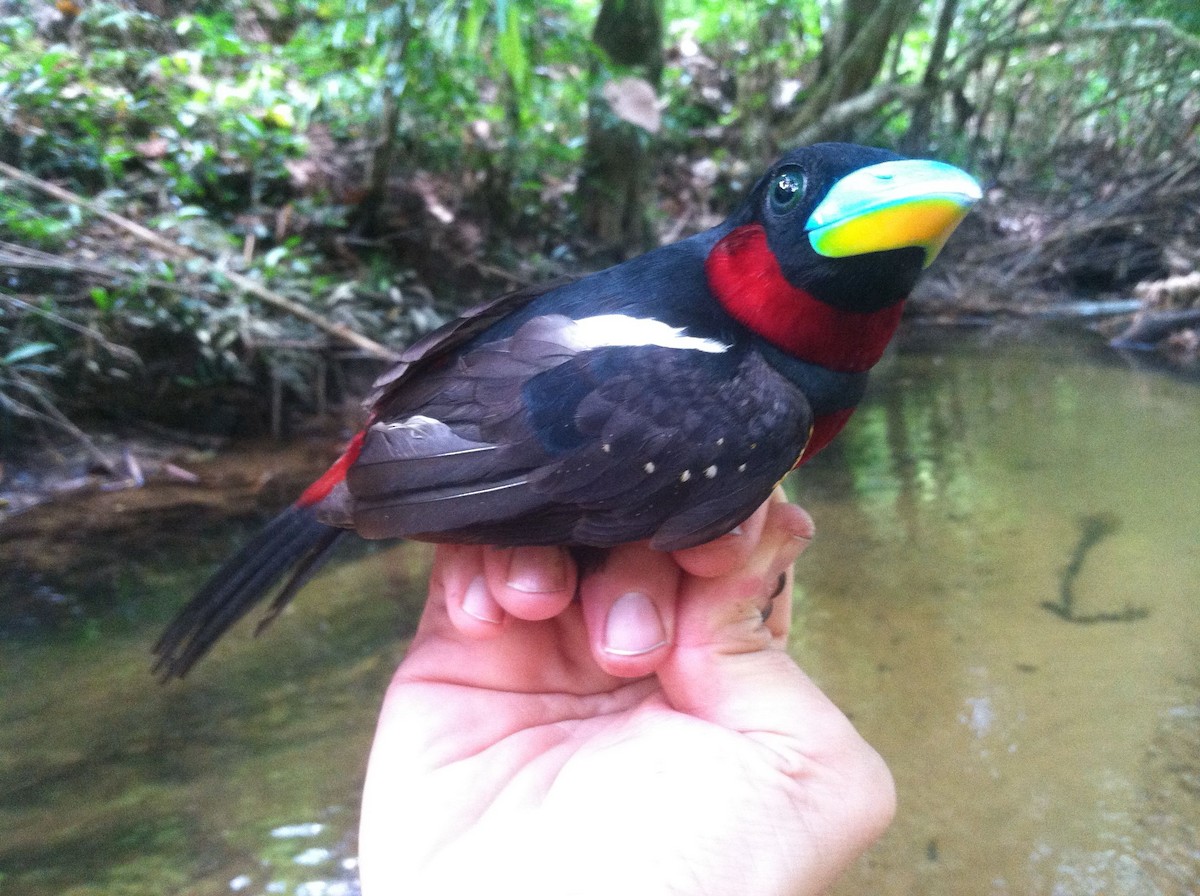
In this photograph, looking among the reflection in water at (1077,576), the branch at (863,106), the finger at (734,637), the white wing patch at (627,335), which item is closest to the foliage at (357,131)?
the branch at (863,106)

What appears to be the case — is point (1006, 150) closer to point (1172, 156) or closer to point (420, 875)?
point (1172, 156)

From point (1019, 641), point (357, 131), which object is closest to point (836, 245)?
point (1019, 641)

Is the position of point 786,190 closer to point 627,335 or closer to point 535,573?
point 627,335

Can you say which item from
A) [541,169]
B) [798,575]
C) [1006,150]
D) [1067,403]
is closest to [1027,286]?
[1006,150]

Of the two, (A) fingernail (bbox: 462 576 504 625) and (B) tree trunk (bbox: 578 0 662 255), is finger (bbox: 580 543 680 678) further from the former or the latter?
(B) tree trunk (bbox: 578 0 662 255)

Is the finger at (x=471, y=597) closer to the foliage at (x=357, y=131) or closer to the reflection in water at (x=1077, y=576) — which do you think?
the reflection in water at (x=1077, y=576)

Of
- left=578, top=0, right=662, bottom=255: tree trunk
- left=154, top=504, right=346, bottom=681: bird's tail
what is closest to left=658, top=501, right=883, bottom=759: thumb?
left=154, top=504, right=346, bottom=681: bird's tail
